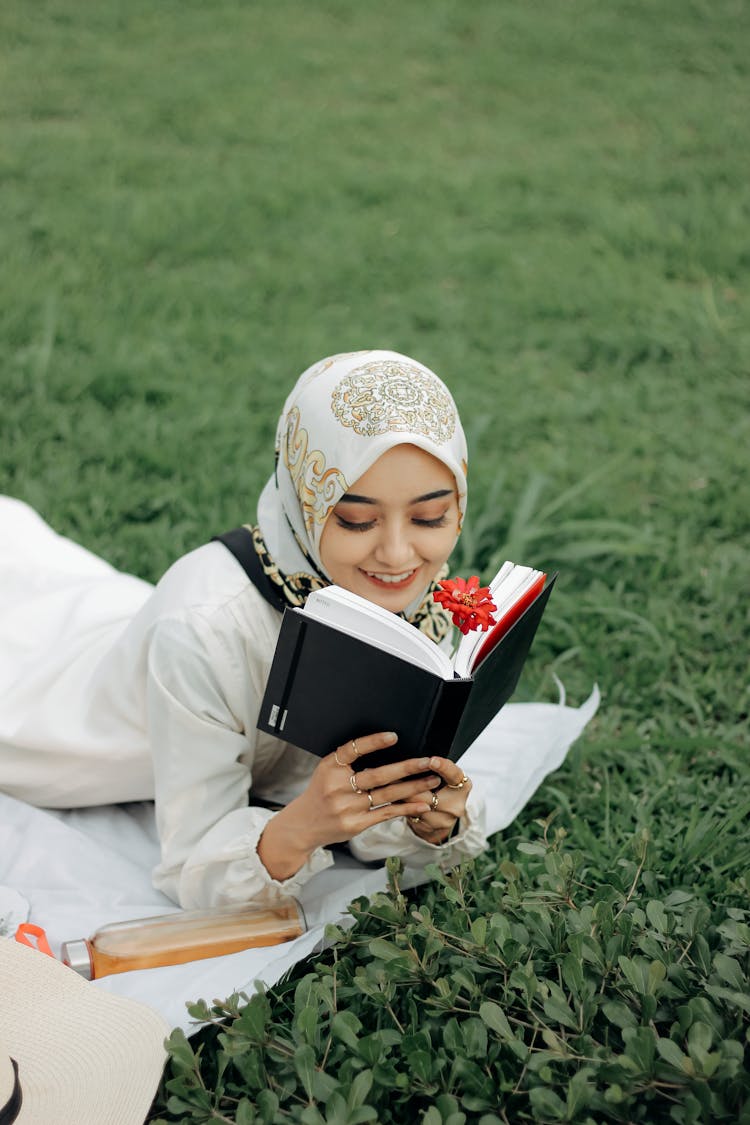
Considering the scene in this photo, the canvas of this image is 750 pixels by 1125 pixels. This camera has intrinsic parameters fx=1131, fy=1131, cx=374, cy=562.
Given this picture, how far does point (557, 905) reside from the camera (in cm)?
238

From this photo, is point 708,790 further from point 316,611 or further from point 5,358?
point 5,358

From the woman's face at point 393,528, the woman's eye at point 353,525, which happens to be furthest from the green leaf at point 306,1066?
the woman's eye at point 353,525

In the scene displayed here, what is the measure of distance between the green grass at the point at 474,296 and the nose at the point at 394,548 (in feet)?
2.88

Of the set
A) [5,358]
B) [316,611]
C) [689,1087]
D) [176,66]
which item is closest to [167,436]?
[5,358]

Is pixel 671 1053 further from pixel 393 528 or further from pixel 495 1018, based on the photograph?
pixel 393 528

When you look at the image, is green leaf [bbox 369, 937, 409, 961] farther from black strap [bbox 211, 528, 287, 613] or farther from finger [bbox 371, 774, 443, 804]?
black strap [bbox 211, 528, 287, 613]

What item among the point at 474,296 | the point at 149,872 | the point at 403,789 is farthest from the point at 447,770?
the point at 474,296

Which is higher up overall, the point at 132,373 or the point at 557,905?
the point at 557,905

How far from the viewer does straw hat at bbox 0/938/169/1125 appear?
190 centimetres

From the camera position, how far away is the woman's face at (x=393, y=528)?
2.31 m

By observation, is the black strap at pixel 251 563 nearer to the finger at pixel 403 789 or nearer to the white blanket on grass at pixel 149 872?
the finger at pixel 403 789

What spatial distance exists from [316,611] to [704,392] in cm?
371

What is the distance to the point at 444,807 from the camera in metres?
2.52

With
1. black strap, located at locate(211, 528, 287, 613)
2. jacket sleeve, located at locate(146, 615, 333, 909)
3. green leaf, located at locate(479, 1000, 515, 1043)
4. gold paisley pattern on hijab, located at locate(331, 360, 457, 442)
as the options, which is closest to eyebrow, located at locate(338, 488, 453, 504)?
gold paisley pattern on hijab, located at locate(331, 360, 457, 442)
